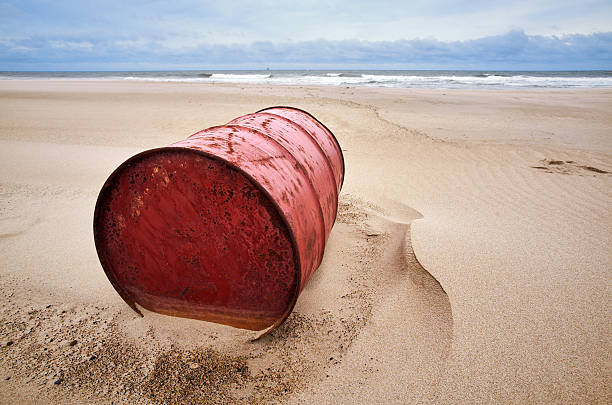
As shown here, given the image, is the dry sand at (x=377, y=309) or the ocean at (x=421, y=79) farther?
the ocean at (x=421, y=79)

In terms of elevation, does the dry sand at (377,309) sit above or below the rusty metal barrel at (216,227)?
below

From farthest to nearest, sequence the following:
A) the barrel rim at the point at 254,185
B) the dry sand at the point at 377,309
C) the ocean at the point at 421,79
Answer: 1. the ocean at the point at 421,79
2. the dry sand at the point at 377,309
3. the barrel rim at the point at 254,185

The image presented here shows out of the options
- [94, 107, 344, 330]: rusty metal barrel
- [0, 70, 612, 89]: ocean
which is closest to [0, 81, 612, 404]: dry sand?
[94, 107, 344, 330]: rusty metal barrel

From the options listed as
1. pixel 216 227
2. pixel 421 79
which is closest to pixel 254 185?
pixel 216 227

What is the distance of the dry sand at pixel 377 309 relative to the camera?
6.12 feet

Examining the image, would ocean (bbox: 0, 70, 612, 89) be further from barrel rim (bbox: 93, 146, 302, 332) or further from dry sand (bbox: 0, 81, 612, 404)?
barrel rim (bbox: 93, 146, 302, 332)

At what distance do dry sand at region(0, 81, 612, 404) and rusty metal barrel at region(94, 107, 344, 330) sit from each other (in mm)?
229

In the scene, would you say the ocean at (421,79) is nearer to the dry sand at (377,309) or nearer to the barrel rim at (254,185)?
the dry sand at (377,309)

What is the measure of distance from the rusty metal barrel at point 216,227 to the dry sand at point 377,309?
0.23 m

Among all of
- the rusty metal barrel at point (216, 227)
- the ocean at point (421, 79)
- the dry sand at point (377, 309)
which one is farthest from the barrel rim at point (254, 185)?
the ocean at point (421, 79)

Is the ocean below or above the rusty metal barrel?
above

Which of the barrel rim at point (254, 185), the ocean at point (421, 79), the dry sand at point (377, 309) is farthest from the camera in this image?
the ocean at point (421, 79)

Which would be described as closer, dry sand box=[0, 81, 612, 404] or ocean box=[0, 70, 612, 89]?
dry sand box=[0, 81, 612, 404]

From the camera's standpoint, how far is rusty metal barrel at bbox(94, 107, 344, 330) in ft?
5.88
